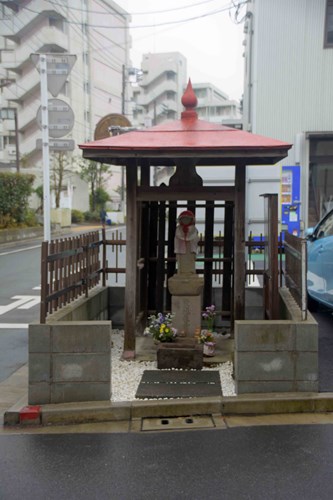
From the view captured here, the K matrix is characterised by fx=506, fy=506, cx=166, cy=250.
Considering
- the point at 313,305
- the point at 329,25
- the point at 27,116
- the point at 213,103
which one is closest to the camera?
the point at 313,305

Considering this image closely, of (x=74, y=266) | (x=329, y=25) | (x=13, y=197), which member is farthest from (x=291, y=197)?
(x=13, y=197)

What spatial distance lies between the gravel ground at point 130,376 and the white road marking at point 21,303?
382cm

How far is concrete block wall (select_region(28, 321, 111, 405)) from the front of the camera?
182 inches

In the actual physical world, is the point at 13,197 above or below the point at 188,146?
above

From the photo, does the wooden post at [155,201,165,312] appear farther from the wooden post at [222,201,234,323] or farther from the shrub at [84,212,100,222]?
the shrub at [84,212,100,222]

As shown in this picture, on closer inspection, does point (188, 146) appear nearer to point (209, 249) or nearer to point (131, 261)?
point (131, 261)

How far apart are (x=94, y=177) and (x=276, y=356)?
39.3 metres

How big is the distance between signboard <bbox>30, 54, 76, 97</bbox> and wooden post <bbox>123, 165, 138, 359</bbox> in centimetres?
237

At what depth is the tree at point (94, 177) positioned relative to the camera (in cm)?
4231

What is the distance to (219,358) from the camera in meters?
5.91

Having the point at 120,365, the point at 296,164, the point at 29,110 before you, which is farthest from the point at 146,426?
the point at 29,110

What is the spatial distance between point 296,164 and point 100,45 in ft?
135

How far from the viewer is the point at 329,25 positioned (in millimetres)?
13609

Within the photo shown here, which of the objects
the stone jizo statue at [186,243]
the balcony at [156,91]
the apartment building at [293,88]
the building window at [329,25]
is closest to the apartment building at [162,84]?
the balcony at [156,91]
